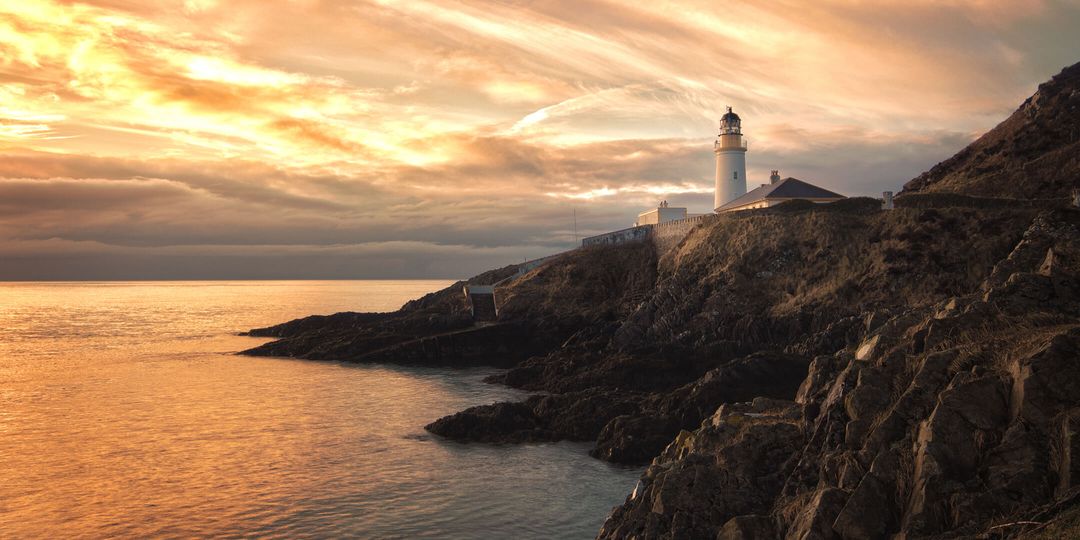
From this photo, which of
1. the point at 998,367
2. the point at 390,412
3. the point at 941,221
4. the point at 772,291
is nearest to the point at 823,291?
the point at 772,291

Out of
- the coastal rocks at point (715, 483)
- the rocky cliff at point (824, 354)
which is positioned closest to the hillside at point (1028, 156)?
the rocky cliff at point (824, 354)

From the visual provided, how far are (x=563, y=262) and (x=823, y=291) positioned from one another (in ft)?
117

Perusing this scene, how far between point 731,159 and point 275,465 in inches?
2651

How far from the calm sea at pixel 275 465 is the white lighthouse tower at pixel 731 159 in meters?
43.6

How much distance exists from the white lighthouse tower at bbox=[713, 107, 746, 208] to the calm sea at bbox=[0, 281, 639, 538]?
43611 mm

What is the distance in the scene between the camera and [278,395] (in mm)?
46594

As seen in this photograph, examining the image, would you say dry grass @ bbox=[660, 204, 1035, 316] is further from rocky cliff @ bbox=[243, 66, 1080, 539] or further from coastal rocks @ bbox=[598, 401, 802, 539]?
coastal rocks @ bbox=[598, 401, 802, 539]

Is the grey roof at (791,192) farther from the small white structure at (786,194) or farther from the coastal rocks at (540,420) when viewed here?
the coastal rocks at (540,420)

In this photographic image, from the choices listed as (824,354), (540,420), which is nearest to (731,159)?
(824,354)

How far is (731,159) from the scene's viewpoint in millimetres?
84625

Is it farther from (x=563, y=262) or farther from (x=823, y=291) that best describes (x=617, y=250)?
(x=823, y=291)

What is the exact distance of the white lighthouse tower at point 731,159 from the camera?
3329 inches

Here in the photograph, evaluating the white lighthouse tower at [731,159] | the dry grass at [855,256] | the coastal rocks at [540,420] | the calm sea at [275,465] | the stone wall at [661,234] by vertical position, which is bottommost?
the calm sea at [275,465]

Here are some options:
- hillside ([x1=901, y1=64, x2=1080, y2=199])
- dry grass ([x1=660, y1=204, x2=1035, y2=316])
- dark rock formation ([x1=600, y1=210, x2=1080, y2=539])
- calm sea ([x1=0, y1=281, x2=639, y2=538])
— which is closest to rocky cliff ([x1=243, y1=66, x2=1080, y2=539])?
dark rock formation ([x1=600, y1=210, x2=1080, y2=539])
